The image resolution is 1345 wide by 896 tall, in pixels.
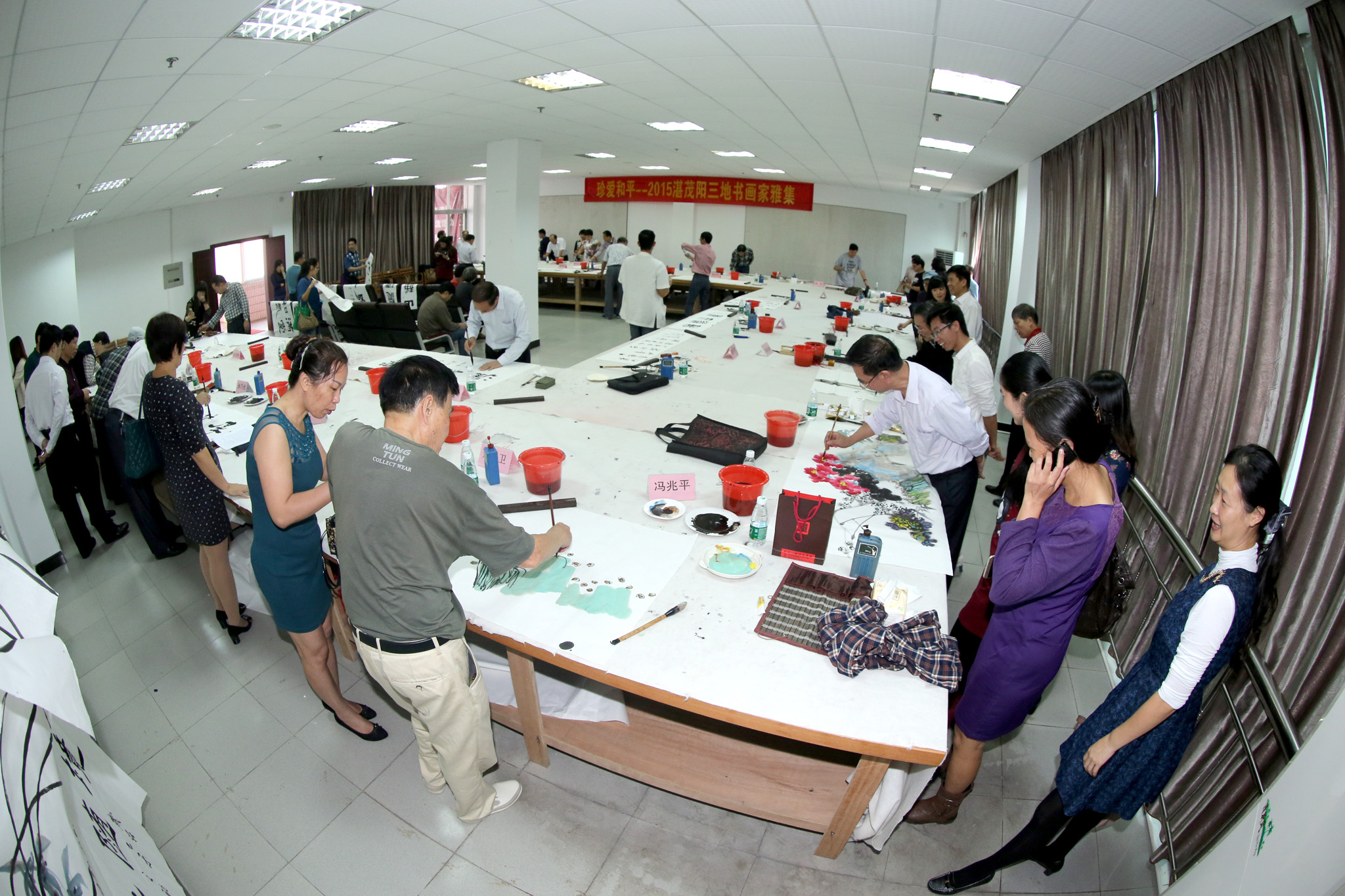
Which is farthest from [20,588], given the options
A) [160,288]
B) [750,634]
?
[160,288]

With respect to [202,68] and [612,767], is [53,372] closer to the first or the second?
[202,68]

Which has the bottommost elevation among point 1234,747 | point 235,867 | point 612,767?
point 235,867

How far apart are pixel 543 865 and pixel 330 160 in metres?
9.52

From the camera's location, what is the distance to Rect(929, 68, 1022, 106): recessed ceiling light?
3.99 meters

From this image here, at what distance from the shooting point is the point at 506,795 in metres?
2.27

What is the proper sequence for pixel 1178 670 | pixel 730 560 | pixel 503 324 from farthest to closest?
1. pixel 503 324
2. pixel 730 560
3. pixel 1178 670

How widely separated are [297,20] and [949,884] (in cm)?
451

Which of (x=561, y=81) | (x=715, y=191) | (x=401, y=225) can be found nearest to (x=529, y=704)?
(x=561, y=81)

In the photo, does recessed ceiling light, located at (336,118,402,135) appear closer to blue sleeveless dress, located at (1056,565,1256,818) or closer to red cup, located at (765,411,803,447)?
red cup, located at (765,411,803,447)

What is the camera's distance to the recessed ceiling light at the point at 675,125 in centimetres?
704

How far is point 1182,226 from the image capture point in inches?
130

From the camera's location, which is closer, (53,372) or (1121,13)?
(1121,13)

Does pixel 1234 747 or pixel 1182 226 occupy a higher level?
pixel 1182 226

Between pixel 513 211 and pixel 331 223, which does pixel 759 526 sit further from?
pixel 331 223
